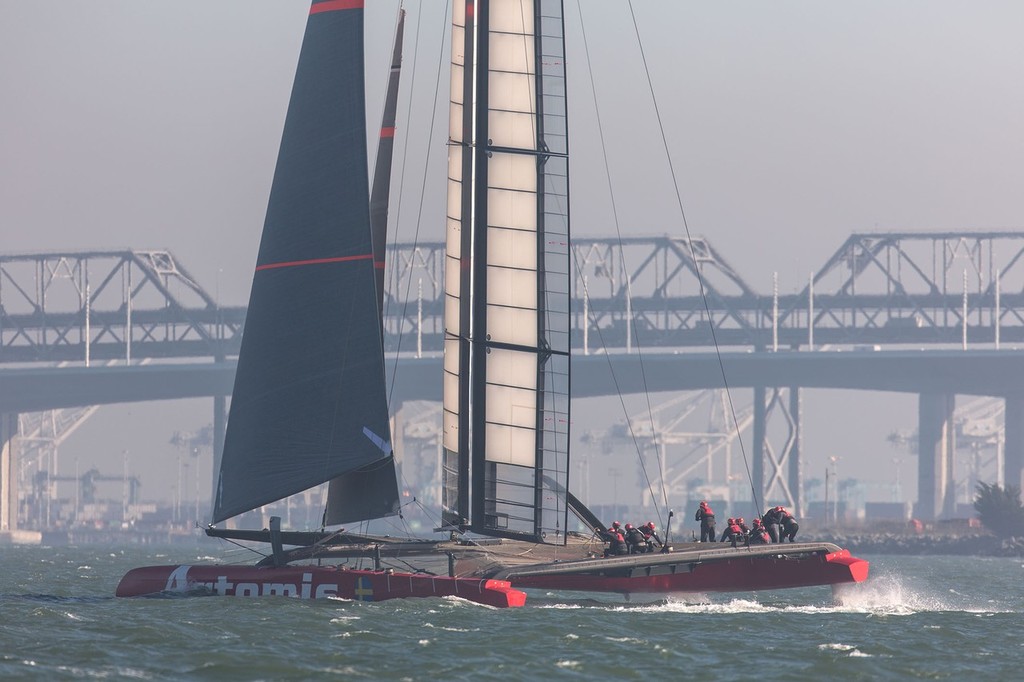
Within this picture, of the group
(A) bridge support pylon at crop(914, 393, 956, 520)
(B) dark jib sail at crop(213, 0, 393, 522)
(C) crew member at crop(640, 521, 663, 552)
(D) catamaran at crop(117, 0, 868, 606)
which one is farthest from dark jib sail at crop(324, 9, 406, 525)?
(A) bridge support pylon at crop(914, 393, 956, 520)

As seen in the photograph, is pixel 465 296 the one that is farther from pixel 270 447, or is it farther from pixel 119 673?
pixel 119 673

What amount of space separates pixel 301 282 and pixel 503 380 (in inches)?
136

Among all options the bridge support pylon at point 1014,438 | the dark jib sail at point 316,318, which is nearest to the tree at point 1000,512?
the bridge support pylon at point 1014,438

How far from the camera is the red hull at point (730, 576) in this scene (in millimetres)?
25969

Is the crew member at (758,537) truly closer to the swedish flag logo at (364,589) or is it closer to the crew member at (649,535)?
the crew member at (649,535)

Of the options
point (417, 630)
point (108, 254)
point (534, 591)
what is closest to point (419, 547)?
point (417, 630)

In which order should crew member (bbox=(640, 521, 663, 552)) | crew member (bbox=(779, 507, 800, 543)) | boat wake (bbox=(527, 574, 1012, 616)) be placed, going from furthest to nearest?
crew member (bbox=(779, 507, 800, 543)), boat wake (bbox=(527, 574, 1012, 616)), crew member (bbox=(640, 521, 663, 552))

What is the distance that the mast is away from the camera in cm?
2680

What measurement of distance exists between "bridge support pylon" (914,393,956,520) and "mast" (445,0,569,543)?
4035 inches

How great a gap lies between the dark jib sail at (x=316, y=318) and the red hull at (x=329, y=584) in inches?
38.8

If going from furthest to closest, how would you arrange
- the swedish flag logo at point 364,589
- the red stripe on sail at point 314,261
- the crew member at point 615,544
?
1. the crew member at point 615,544
2. the red stripe on sail at point 314,261
3. the swedish flag logo at point 364,589

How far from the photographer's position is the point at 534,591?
33.0m

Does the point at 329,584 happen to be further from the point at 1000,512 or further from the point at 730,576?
the point at 1000,512

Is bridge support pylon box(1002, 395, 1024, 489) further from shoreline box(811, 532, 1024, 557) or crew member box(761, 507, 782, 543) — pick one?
→ crew member box(761, 507, 782, 543)
